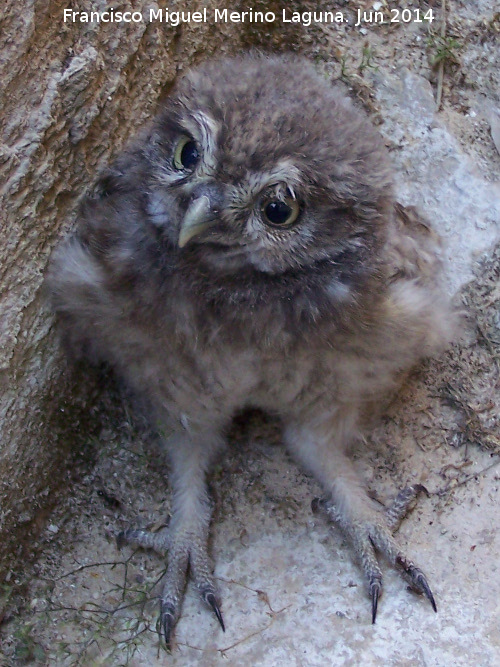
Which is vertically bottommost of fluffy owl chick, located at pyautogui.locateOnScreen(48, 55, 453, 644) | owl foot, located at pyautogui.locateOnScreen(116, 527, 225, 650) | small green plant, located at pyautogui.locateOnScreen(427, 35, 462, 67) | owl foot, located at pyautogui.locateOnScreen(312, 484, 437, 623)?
owl foot, located at pyautogui.locateOnScreen(116, 527, 225, 650)

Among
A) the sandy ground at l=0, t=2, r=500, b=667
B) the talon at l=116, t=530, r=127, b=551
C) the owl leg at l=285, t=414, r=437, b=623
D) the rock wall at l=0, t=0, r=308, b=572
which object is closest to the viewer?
the rock wall at l=0, t=0, r=308, b=572

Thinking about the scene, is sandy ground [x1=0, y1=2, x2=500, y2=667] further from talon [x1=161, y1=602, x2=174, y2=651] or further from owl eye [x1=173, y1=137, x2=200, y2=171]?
owl eye [x1=173, y1=137, x2=200, y2=171]

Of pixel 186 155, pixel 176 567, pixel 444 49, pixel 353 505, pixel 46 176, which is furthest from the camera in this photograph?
pixel 444 49

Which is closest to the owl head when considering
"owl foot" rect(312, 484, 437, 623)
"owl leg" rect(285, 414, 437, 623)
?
"owl leg" rect(285, 414, 437, 623)

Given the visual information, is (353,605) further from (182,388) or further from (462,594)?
(182,388)

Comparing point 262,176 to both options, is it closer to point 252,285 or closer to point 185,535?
point 252,285

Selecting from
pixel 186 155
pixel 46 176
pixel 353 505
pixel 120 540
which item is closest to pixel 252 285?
pixel 186 155
